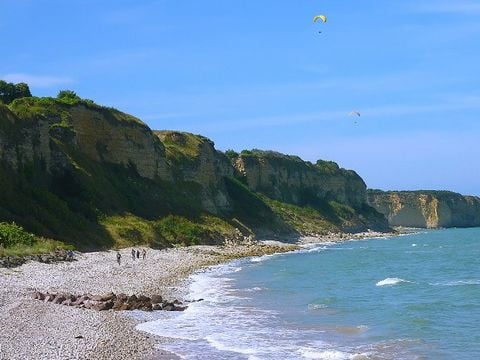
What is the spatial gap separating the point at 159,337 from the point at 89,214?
38.3 m

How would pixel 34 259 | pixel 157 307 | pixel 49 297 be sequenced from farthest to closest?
1. pixel 34 259
2. pixel 157 307
3. pixel 49 297

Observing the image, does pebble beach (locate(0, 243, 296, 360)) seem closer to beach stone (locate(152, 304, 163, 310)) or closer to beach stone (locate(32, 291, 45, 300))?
beach stone (locate(32, 291, 45, 300))

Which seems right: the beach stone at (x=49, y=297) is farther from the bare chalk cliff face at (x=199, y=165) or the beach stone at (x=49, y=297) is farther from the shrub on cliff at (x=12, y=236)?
the bare chalk cliff face at (x=199, y=165)

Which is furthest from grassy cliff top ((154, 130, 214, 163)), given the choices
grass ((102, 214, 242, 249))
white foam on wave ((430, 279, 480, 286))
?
white foam on wave ((430, 279, 480, 286))

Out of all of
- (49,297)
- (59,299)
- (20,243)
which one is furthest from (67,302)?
(20,243)

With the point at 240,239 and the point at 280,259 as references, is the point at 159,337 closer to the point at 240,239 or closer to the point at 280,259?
the point at 280,259

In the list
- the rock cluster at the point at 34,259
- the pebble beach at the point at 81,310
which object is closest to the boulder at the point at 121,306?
the pebble beach at the point at 81,310

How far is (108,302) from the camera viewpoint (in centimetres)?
2381

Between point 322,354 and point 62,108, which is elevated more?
point 62,108

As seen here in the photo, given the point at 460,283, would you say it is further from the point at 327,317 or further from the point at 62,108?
the point at 62,108

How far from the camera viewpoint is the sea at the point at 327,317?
57.1 feet

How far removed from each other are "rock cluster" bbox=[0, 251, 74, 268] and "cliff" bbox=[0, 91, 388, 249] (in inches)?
279

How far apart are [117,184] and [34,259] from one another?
33125mm

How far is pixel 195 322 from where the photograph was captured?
2177cm
